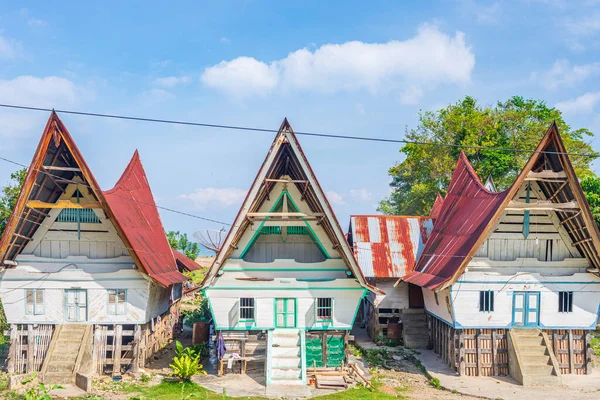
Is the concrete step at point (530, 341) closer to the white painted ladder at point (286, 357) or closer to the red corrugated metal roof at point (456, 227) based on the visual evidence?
the red corrugated metal roof at point (456, 227)

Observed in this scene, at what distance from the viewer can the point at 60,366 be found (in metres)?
18.0

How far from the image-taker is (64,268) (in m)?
19.4

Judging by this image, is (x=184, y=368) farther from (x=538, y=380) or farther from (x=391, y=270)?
(x=538, y=380)

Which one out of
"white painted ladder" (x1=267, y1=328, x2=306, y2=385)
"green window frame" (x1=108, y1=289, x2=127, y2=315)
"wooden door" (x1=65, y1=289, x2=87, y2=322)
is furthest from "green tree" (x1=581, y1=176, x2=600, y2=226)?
"wooden door" (x1=65, y1=289, x2=87, y2=322)

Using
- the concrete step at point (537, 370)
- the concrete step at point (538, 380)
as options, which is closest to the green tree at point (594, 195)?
the concrete step at point (537, 370)

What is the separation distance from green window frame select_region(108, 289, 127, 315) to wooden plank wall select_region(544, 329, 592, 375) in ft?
55.4

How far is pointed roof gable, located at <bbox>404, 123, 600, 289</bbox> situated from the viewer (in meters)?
18.0

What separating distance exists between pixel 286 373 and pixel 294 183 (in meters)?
7.14

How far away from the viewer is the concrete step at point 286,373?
17712mm

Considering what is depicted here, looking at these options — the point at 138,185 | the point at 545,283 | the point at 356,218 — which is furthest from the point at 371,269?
the point at 138,185

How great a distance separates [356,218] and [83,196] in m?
14.1

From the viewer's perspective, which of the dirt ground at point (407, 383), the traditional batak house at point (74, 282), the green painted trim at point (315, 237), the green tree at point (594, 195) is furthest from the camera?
the green tree at point (594, 195)

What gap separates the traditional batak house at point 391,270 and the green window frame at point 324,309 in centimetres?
437

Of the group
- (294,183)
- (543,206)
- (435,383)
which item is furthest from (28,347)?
(543,206)
